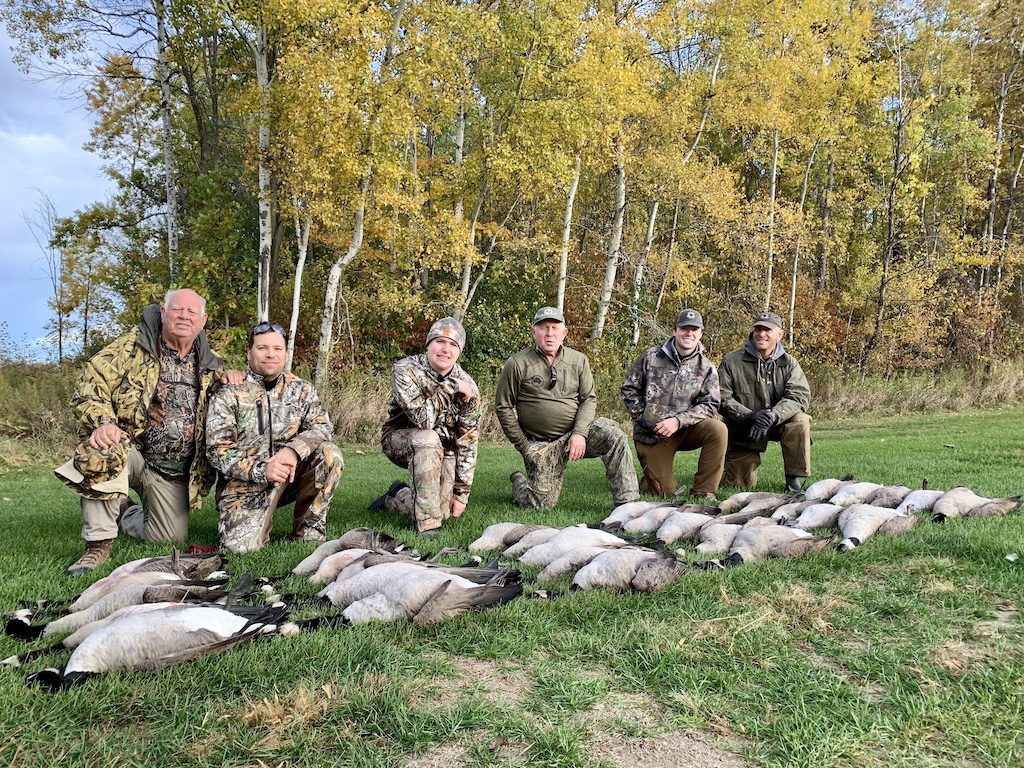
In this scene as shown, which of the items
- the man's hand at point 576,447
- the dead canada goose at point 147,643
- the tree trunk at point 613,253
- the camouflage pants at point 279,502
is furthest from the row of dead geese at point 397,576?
the tree trunk at point 613,253

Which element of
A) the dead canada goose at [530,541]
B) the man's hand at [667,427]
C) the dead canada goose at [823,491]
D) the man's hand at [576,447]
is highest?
the man's hand at [667,427]

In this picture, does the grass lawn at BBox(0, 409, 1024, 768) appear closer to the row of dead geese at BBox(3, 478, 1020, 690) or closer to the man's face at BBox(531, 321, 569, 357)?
the row of dead geese at BBox(3, 478, 1020, 690)

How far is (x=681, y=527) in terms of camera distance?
4832 mm

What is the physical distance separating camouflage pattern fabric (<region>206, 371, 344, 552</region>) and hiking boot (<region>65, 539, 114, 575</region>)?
28.7 inches

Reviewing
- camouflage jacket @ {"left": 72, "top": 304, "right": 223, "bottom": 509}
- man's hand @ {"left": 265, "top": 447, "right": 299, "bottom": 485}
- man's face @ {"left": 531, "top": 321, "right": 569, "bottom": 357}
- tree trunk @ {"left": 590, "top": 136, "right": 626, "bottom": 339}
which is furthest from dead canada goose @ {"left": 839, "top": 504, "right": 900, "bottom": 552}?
tree trunk @ {"left": 590, "top": 136, "right": 626, "bottom": 339}

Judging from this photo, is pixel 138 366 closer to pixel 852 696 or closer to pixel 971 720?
pixel 852 696

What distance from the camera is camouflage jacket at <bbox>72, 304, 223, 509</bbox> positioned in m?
4.80

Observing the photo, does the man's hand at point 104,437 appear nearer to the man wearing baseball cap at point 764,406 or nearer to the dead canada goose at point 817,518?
the dead canada goose at point 817,518

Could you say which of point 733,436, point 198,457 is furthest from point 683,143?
point 198,457

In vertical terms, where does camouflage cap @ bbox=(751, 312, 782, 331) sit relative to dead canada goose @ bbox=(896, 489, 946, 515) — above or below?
above

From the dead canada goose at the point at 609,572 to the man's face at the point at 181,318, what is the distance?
10.9 ft

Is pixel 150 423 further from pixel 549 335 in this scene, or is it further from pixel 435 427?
pixel 549 335

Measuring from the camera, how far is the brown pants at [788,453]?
702cm

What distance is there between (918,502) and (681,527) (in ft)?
6.42
